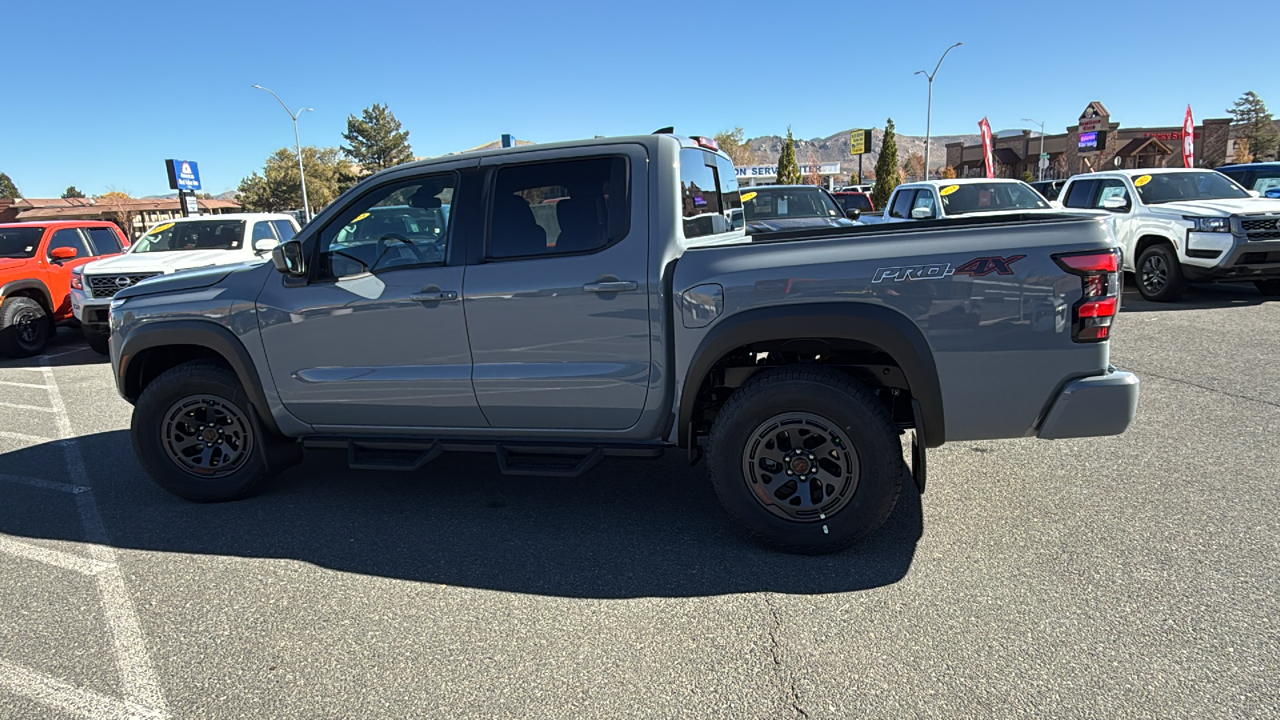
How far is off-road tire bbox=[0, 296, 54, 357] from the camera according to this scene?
399 inches

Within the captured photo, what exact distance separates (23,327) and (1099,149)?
66.3 meters

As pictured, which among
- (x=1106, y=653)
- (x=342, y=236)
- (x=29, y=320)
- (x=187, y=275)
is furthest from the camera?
(x=29, y=320)

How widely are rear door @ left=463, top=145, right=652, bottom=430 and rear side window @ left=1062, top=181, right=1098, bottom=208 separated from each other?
10.9 meters

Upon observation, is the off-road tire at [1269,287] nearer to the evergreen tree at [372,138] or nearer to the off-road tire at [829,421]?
the off-road tire at [829,421]

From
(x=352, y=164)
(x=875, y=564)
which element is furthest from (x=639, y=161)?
(x=352, y=164)

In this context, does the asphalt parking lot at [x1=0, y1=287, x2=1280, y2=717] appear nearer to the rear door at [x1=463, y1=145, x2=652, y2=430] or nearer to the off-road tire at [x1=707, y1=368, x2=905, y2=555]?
the off-road tire at [x1=707, y1=368, x2=905, y2=555]

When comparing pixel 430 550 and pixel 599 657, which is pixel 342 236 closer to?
pixel 430 550

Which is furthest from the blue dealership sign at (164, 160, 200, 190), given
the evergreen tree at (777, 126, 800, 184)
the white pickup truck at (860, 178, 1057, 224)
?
the white pickup truck at (860, 178, 1057, 224)

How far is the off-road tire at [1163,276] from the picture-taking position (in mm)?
10328

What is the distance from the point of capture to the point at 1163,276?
10.6 metres

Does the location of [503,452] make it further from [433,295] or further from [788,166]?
[788,166]

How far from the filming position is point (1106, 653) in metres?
2.76

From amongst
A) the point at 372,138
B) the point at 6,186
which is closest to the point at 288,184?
the point at 372,138

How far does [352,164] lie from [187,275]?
8751cm
